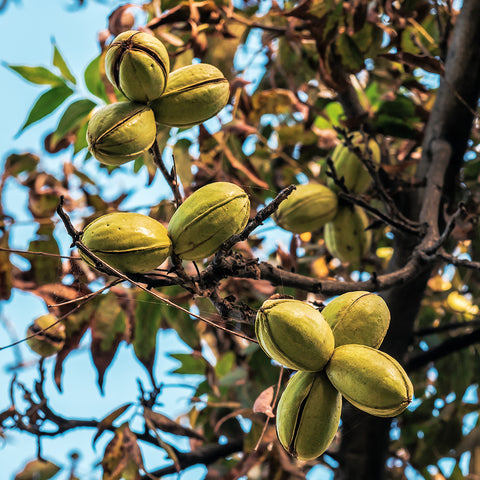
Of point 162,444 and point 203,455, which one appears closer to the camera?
point 162,444

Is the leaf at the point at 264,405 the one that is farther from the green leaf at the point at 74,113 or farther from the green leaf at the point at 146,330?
the green leaf at the point at 74,113

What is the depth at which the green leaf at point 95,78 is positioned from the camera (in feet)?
8.25

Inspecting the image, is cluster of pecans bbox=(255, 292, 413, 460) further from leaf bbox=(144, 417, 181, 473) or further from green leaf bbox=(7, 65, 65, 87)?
green leaf bbox=(7, 65, 65, 87)

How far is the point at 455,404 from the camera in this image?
122 inches

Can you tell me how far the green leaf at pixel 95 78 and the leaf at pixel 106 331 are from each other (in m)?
0.91

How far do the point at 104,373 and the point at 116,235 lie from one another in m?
0.94

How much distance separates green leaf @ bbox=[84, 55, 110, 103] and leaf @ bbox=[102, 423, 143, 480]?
1.44 m

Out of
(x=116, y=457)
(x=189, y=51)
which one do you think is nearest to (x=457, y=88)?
(x=189, y=51)

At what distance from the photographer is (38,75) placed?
2662 mm

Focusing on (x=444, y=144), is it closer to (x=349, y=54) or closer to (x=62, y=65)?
(x=349, y=54)

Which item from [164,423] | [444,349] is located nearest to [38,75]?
[164,423]

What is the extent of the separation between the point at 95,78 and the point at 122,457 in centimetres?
163

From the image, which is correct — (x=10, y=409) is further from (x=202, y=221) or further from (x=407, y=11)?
(x=407, y=11)

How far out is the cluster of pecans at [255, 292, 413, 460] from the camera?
126cm
